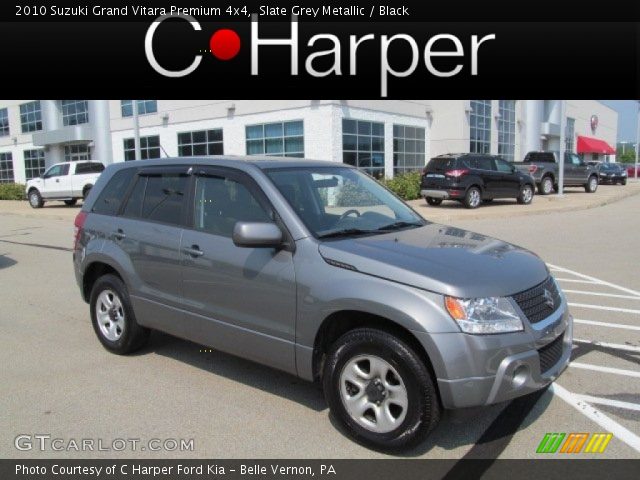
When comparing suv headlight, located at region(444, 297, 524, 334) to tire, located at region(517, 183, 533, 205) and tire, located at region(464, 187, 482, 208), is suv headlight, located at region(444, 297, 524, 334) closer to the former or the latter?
tire, located at region(464, 187, 482, 208)

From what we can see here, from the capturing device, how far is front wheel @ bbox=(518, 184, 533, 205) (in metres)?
21.2

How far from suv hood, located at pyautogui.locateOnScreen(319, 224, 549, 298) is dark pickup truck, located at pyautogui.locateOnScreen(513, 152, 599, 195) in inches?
893

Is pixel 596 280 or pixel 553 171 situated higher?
pixel 553 171

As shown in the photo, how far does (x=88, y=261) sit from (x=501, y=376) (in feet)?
13.0

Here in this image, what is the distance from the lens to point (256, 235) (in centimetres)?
380

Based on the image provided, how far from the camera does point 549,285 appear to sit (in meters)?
3.93

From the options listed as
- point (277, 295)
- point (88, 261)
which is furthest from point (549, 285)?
point (88, 261)

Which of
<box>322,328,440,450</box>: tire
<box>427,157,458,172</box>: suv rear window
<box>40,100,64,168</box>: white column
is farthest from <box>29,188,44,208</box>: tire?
<box>322,328,440,450</box>: tire

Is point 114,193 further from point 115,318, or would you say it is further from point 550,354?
point 550,354

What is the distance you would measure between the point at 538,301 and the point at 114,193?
3.91 m

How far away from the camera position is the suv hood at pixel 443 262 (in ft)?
11.1

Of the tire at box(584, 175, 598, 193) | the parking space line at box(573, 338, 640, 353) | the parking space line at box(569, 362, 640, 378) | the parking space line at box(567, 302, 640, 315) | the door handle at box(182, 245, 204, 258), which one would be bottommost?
the tire at box(584, 175, 598, 193)

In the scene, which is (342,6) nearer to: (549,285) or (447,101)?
(447,101)

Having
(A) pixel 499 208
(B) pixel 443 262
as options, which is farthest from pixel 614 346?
(A) pixel 499 208
